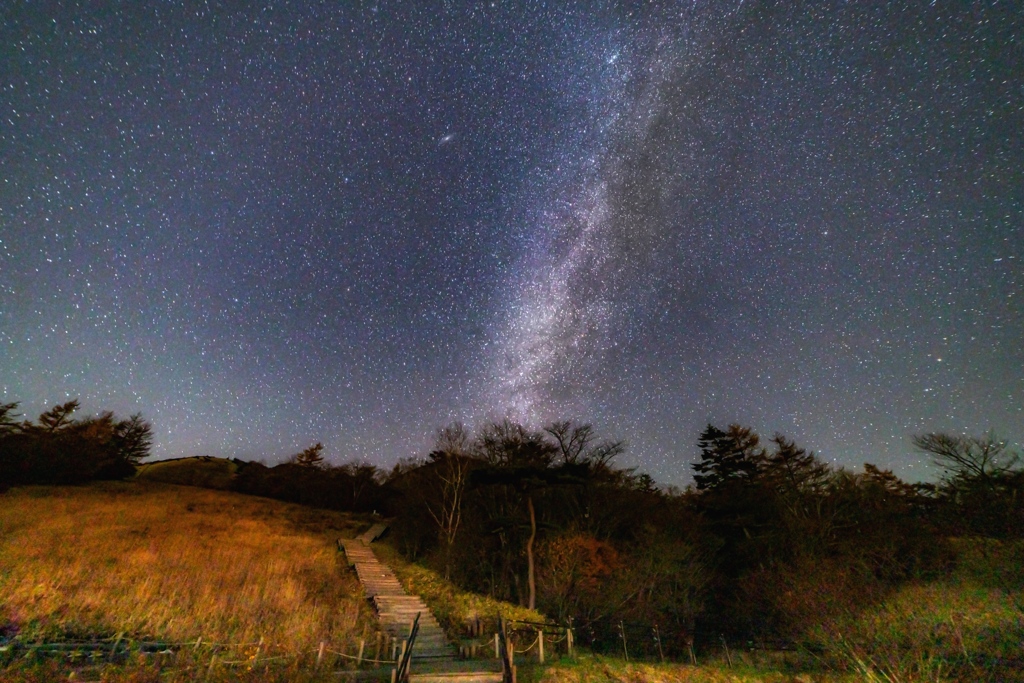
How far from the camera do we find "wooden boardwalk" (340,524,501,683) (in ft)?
40.3

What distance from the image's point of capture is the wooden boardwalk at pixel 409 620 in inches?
484

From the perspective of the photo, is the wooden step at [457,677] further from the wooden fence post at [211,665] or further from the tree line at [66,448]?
the tree line at [66,448]

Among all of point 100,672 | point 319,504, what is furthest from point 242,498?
point 100,672

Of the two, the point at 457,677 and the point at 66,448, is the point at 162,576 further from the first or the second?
the point at 66,448

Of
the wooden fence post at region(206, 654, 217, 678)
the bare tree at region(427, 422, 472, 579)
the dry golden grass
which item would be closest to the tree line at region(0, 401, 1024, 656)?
the bare tree at region(427, 422, 472, 579)

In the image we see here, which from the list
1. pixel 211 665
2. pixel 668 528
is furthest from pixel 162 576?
pixel 668 528

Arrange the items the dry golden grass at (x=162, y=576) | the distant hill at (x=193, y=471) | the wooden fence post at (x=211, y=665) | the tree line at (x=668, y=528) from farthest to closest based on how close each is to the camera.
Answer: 1. the distant hill at (x=193, y=471)
2. the tree line at (x=668, y=528)
3. the dry golden grass at (x=162, y=576)
4. the wooden fence post at (x=211, y=665)

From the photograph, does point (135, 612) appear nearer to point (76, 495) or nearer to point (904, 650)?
point (904, 650)

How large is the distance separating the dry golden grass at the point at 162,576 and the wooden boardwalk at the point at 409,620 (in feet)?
3.10

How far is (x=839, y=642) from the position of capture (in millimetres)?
16766

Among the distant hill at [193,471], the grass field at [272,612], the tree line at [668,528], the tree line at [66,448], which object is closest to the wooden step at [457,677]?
the grass field at [272,612]

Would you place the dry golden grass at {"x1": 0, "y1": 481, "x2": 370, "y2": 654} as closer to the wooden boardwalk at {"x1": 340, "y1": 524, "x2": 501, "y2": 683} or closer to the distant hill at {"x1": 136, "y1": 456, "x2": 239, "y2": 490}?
the wooden boardwalk at {"x1": 340, "y1": 524, "x2": 501, "y2": 683}

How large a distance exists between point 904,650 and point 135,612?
22511 millimetres

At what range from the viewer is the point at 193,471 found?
211ft
